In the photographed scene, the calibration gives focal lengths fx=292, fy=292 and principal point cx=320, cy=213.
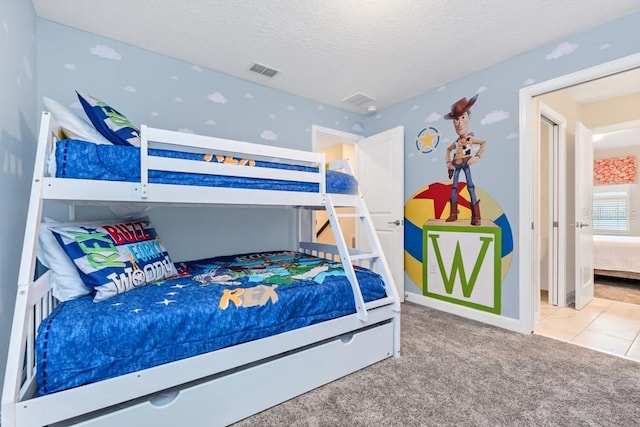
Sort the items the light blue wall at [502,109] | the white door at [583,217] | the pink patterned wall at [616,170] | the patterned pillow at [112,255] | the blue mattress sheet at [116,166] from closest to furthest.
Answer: the blue mattress sheet at [116,166] → the patterned pillow at [112,255] → the light blue wall at [502,109] → the white door at [583,217] → the pink patterned wall at [616,170]

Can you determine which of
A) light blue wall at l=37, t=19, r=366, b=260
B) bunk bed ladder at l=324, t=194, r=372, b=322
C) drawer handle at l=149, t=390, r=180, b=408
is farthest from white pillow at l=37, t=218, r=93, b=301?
bunk bed ladder at l=324, t=194, r=372, b=322

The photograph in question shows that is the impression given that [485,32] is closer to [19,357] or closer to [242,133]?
[242,133]

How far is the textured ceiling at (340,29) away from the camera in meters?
1.85

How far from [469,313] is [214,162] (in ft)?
8.59

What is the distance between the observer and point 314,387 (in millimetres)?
1622

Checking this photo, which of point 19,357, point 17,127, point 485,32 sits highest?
point 485,32

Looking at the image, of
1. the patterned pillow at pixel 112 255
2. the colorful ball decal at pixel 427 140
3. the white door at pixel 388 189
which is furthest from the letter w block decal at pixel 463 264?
the patterned pillow at pixel 112 255

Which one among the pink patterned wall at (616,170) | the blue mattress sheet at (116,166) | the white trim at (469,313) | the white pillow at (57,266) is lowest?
the white trim at (469,313)

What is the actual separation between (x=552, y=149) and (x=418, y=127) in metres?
1.40

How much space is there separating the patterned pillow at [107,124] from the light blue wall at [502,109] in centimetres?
269

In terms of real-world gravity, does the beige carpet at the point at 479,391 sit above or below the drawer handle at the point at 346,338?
below

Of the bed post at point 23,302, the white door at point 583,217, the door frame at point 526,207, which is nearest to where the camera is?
the bed post at point 23,302

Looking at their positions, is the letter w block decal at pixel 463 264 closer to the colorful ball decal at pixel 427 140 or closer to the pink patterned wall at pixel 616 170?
the colorful ball decal at pixel 427 140

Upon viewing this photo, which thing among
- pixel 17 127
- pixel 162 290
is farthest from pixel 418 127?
pixel 17 127
